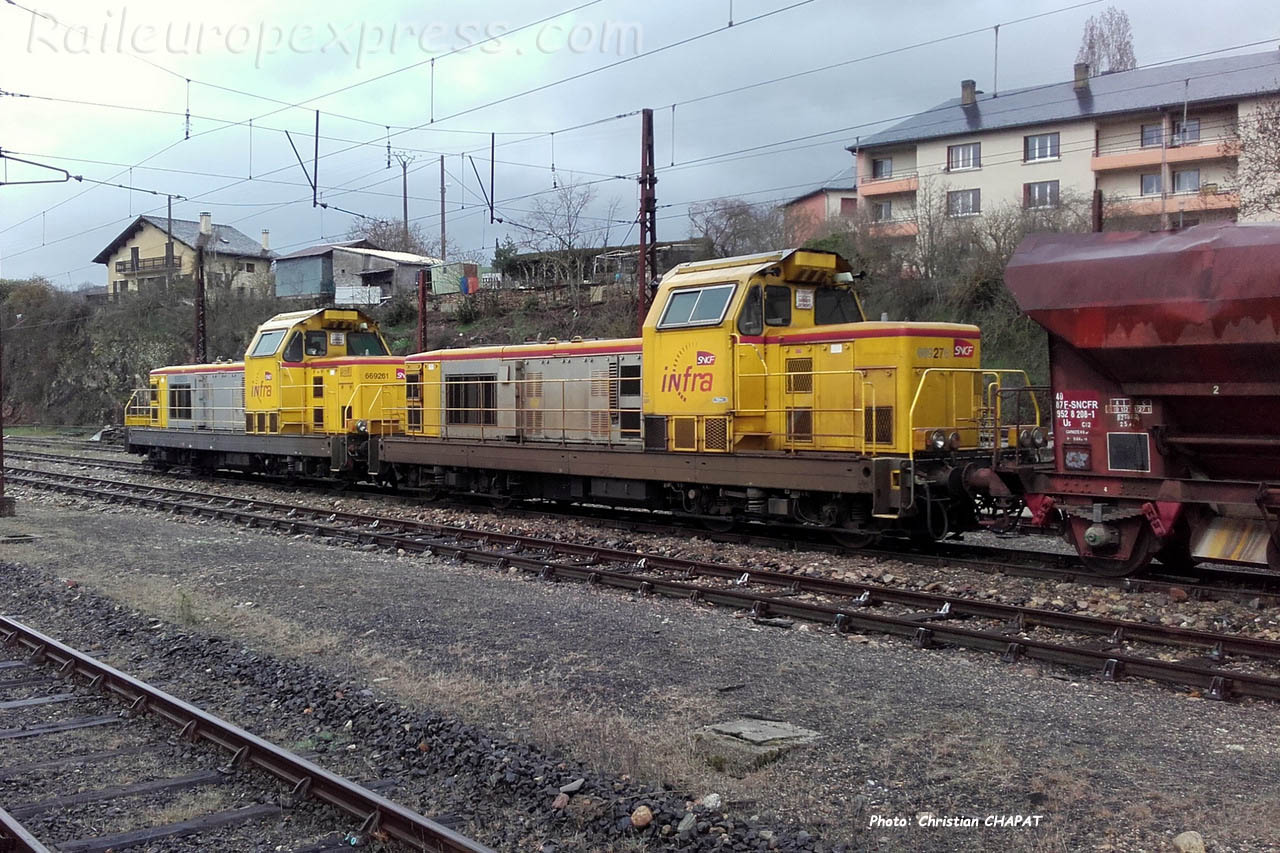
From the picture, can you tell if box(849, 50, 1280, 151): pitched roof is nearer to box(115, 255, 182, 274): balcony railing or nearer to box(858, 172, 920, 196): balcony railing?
box(858, 172, 920, 196): balcony railing

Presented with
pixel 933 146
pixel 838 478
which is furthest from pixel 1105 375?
pixel 933 146

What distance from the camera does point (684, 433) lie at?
1339 centimetres

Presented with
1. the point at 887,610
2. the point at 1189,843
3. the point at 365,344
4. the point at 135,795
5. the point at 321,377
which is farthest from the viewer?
the point at 365,344

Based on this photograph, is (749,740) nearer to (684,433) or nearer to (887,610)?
(887,610)

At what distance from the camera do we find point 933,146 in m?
47.8

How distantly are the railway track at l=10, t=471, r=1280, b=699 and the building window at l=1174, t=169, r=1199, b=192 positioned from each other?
40.2 m

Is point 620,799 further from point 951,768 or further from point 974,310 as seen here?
point 974,310

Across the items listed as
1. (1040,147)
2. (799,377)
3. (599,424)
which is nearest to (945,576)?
(799,377)

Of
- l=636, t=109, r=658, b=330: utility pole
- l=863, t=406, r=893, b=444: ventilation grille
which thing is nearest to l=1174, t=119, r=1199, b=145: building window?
l=636, t=109, r=658, b=330: utility pole

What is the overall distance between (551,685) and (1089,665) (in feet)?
12.8

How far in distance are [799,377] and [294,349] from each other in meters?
13.1

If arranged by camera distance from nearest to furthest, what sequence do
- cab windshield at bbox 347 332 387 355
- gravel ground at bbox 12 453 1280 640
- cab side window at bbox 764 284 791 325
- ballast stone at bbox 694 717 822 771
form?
1. ballast stone at bbox 694 717 822 771
2. gravel ground at bbox 12 453 1280 640
3. cab side window at bbox 764 284 791 325
4. cab windshield at bbox 347 332 387 355

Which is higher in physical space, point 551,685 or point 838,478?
point 838,478

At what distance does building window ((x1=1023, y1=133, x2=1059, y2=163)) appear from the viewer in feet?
147
